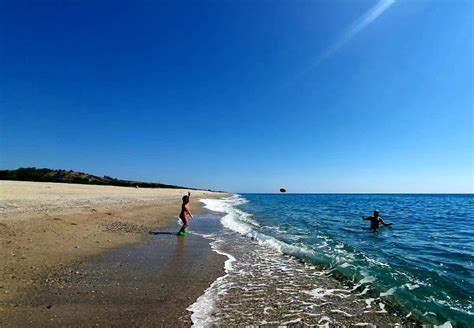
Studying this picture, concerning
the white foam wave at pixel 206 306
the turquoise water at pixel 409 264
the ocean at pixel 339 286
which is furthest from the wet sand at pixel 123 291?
the turquoise water at pixel 409 264

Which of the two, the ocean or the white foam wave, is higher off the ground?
the white foam wave

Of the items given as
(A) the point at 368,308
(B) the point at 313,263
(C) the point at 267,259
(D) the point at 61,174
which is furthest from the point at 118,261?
(D) the point at 61,174

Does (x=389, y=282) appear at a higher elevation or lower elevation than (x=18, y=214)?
lower

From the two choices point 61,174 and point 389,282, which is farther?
point 61,174

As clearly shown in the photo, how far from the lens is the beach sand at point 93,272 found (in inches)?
207

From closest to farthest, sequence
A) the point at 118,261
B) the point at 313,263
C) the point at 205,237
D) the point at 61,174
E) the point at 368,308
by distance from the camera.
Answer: the point at 368,308, the point at 118,261, the point at 313,263, the point at 205,237, the point at 61,174

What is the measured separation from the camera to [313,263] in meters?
9.85

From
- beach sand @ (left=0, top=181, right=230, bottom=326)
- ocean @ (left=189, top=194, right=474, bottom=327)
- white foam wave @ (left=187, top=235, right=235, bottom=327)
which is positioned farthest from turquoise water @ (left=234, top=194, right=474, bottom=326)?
beach sand @ (left=0, top=181, right=230, bottom=326)

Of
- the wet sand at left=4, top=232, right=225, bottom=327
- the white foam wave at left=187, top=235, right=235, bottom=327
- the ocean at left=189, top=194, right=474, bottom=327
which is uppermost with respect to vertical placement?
the wet sand at left=4, top=232, right=225, bottom=327

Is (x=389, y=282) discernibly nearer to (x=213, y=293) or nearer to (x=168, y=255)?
(x=213, y=293)

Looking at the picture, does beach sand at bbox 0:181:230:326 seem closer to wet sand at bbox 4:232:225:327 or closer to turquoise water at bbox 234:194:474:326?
wet sand at bbox 4:232:225:327

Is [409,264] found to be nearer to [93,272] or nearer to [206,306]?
[206,306]

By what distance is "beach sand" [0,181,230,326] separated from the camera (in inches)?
207

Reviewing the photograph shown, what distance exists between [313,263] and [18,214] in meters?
13.3
